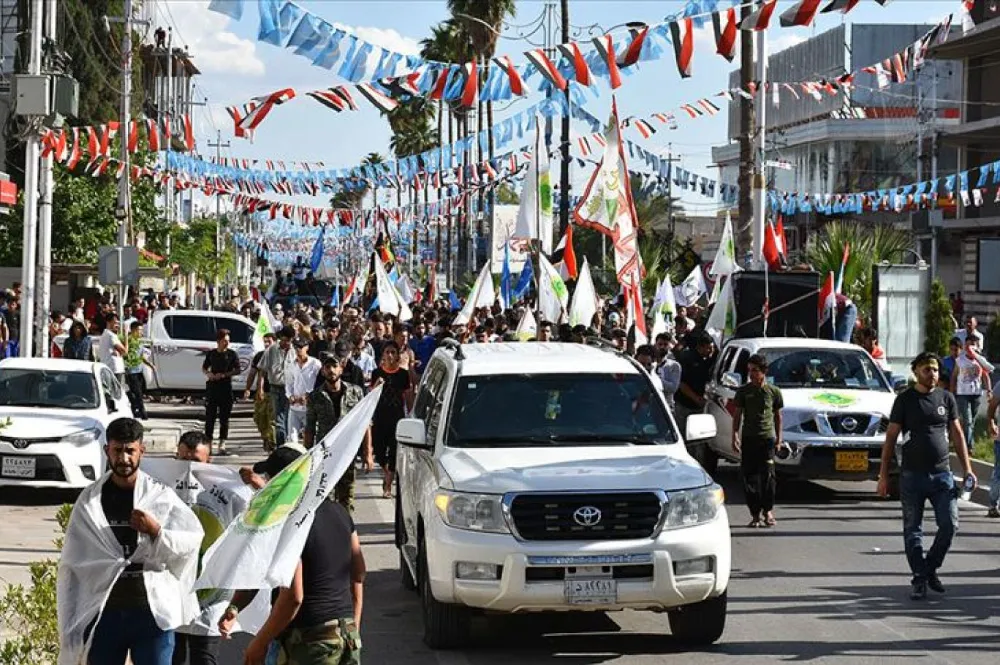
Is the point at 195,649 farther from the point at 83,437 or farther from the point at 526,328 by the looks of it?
the point at 526,328

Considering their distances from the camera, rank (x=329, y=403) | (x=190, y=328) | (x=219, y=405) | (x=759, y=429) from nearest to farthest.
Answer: (x=759, y=429)
(x=329, y=403)
(x=219, y=405)
(x=190, y=328)

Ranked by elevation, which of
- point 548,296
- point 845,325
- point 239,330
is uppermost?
point 548,296

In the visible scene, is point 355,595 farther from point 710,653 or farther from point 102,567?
point 710,653

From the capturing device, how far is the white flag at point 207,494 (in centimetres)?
727

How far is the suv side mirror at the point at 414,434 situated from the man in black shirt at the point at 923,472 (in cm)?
361

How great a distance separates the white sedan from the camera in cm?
1638

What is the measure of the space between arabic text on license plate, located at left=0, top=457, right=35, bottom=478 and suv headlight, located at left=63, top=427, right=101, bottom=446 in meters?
0.41

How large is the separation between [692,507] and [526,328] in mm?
17027

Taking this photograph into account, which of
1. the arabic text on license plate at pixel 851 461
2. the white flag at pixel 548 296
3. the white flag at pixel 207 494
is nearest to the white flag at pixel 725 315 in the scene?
the white flag at pixel 548 296

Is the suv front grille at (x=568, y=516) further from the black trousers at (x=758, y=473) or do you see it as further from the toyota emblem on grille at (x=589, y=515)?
the black trousers at (x=758, y=473)

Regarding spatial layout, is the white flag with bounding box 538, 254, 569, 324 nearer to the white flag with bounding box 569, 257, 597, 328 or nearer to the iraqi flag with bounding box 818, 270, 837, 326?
the white flag with bounding box 569, 257, 597, 328

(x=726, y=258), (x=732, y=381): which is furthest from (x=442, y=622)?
(x=726, y=258)

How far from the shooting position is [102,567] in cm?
671

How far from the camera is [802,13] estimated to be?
16.3 meters
